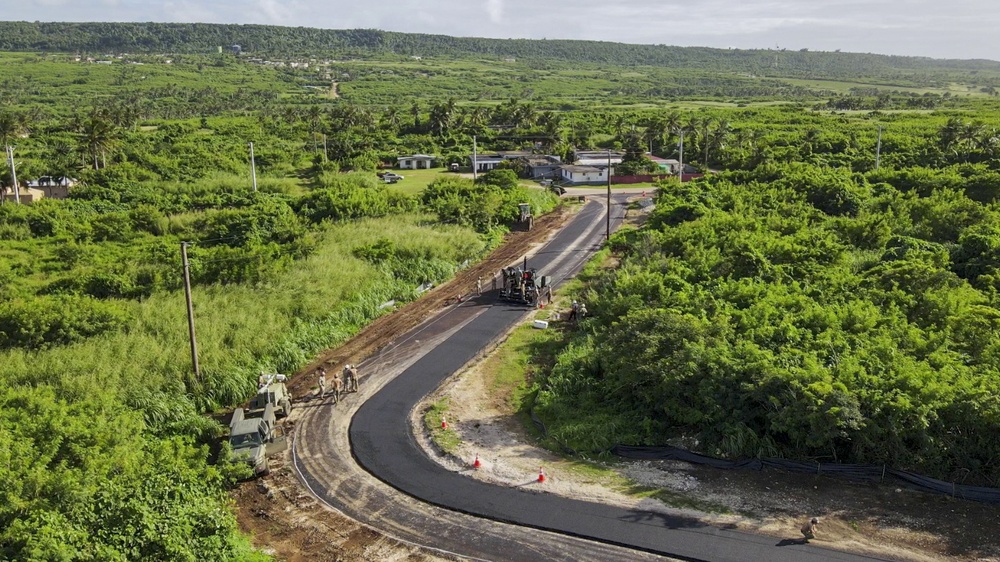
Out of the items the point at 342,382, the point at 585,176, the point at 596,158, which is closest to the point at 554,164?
the point at 585,176

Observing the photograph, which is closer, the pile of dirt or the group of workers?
the pile of dirt

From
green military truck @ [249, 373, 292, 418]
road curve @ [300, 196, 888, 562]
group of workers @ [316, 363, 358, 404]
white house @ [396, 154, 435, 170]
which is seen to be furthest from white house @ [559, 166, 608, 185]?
green military truck @ [249, 373, 292, 418]

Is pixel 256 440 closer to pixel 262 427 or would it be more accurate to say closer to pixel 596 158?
pixel 262 427

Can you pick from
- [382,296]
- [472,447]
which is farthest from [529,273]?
[472,447]

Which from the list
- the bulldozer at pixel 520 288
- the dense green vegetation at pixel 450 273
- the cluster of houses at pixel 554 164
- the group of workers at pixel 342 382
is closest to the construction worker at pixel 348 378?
the group of workers at pixel 342 382

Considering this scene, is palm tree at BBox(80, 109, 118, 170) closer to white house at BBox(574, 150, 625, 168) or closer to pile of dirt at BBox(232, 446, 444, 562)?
white house at BBox(574, 150, 625, 168)
